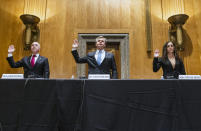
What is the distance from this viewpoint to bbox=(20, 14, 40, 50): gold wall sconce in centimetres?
406

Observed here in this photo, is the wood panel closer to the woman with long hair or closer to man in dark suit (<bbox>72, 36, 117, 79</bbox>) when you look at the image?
man in dark suit (<bbox>72, 36, 117, 79</bbox>)

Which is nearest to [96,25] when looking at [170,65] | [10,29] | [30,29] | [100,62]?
[30,29]

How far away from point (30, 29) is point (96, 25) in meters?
1.57

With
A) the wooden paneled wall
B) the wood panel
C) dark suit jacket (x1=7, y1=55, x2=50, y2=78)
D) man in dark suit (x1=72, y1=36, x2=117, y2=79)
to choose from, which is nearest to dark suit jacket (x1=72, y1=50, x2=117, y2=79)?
man in dark suit (x1=72, y1=36, x2=117, y2=79)

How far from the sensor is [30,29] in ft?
13.6

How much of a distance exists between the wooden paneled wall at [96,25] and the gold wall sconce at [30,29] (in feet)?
0.46

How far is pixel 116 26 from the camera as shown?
437 centimetres

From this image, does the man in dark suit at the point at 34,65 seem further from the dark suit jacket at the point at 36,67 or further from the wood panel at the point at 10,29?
the wood panel at the point at 10,29

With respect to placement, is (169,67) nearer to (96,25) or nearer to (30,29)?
(96,25)
